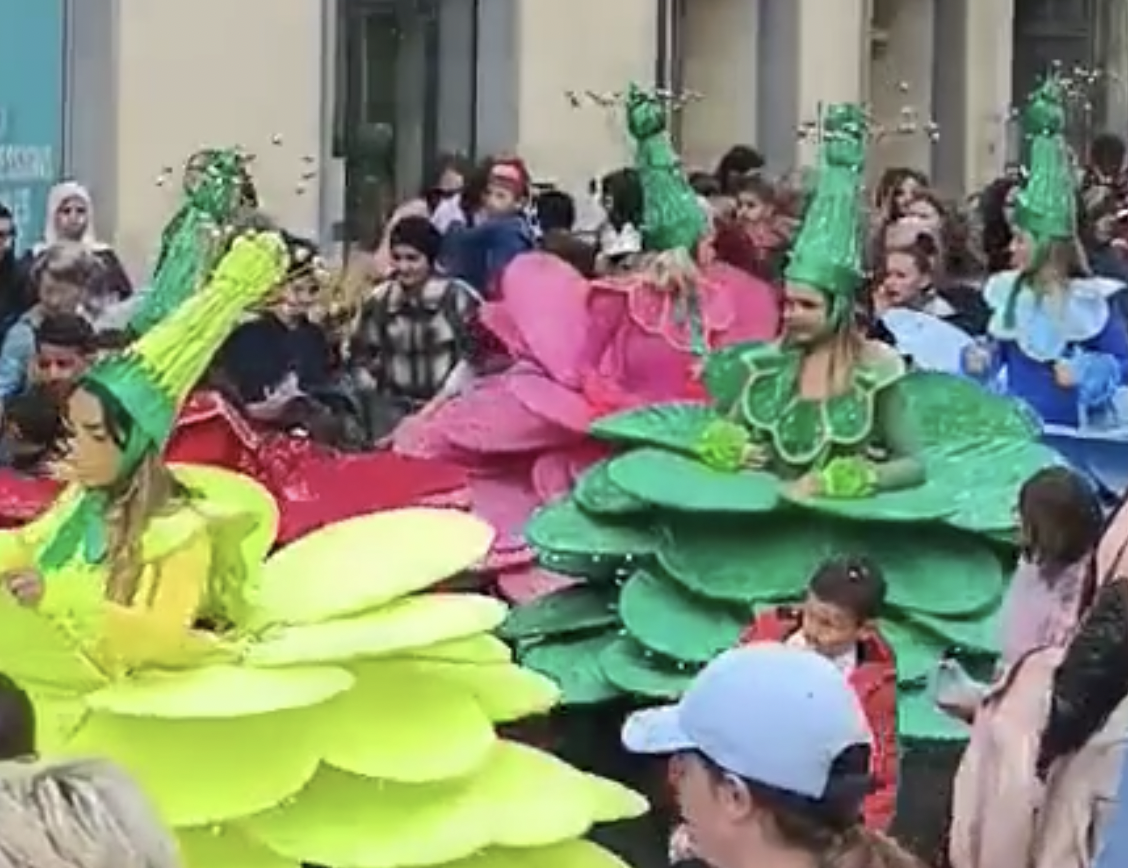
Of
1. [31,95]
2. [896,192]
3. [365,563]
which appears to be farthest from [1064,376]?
[31,95]

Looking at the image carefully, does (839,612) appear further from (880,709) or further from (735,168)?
(735,168)

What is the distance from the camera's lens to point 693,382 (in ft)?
30.4

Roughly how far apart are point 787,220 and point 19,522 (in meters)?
6.41

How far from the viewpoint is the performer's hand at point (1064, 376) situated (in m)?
10.5

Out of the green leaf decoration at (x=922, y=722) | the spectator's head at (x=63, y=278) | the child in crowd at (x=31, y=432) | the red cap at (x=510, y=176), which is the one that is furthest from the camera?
the red cap at (x=510, y=176)

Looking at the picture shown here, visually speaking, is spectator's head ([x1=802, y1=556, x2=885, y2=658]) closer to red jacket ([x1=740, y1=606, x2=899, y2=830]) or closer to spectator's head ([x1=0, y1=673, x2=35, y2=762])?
red jacket ([x1=740, y1=606, x2=899, y2=830])

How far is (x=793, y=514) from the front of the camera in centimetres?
834

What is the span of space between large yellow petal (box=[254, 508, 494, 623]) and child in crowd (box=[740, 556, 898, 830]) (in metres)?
0.96

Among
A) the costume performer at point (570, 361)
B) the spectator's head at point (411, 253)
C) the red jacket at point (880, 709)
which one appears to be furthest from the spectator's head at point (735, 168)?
the red jacket at point (880, 709)

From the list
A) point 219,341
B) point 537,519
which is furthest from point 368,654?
point 537,519

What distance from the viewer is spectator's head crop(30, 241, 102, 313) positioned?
1031cm

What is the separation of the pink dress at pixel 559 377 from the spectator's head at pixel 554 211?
4.15 m

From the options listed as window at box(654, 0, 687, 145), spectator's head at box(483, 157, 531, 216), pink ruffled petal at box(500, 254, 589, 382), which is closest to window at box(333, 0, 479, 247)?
window at box(654, 0, 687, 145)

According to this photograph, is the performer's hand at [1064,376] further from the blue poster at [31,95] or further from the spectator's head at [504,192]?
the blue poster at [31,95]
